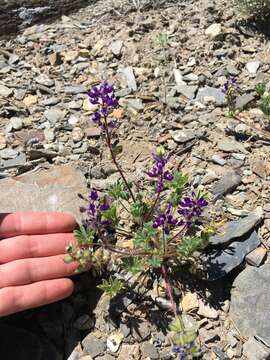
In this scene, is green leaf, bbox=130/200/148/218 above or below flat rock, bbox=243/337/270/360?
above

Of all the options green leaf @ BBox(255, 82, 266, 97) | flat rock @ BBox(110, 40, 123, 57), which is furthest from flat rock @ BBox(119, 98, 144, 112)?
green leaf @ BBox(255, 82, 266, 97)

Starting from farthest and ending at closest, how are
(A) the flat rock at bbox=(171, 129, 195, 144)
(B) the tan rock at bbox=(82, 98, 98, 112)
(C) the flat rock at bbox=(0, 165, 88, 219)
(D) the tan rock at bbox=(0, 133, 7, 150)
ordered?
(B) the tan rock at bbox=(82, 98, 98, 112)
(D) the tan rock at bbox=(0, 133, 7, 150)
(A) the flat rock at bbox=(171, 129, 195, 144)
(C) the flat rock at bbox=(0, 165, 88, 219)

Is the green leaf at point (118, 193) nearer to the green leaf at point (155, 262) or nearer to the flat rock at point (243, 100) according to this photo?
the green leaf at point (155, 262)

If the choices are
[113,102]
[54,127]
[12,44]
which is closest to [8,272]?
[113,102]

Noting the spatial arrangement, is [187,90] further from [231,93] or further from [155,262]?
[155,262]

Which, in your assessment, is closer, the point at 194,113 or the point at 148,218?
the point at 148,218

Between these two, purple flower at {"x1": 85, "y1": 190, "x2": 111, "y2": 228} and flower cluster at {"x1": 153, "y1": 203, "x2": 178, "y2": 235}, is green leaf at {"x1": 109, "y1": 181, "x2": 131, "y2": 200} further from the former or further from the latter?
flower cluster at {"x1": 153, "y1": 203, "x2": 178, "y2": 235}

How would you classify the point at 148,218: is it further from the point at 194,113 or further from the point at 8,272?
the point at 194,113
